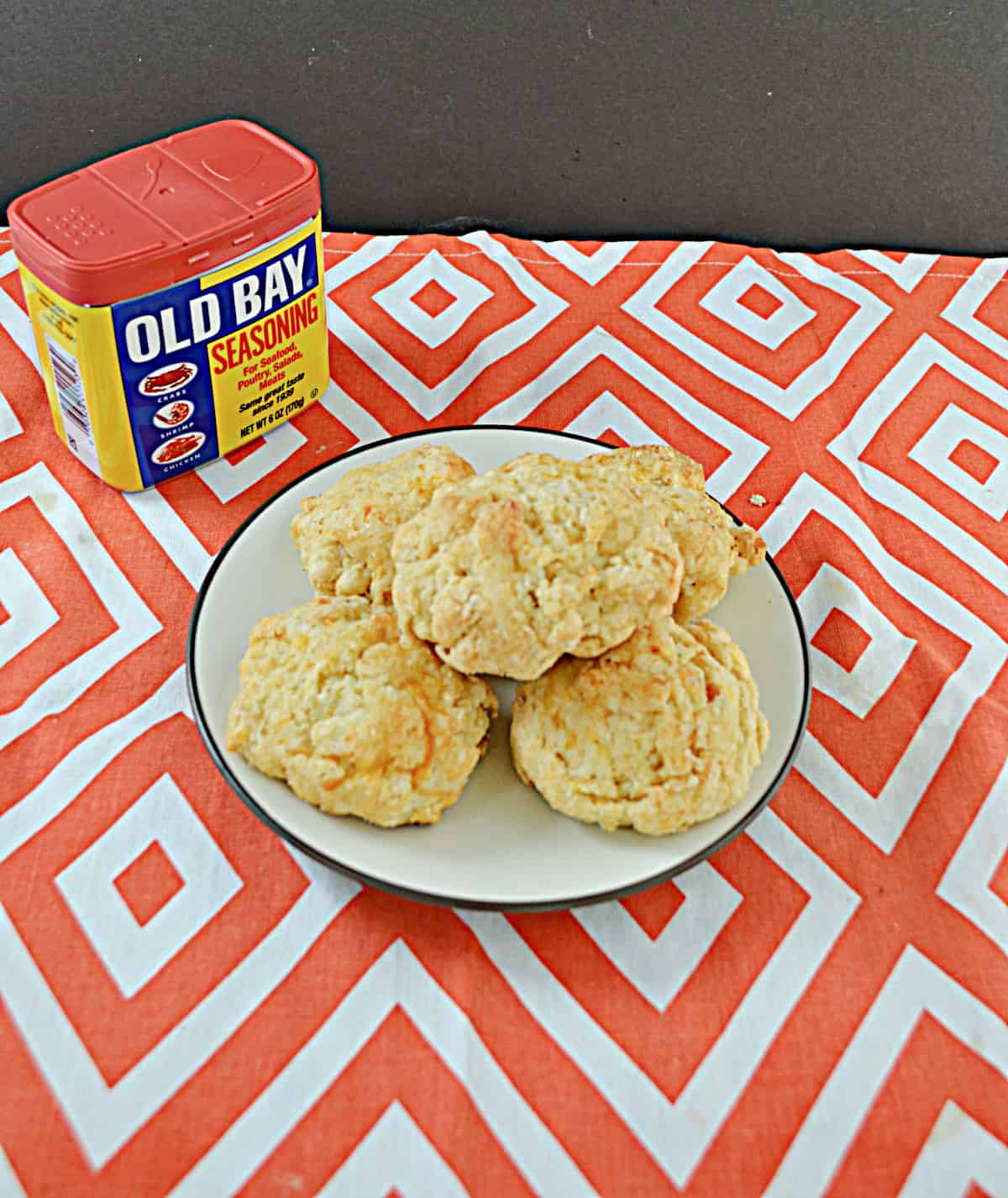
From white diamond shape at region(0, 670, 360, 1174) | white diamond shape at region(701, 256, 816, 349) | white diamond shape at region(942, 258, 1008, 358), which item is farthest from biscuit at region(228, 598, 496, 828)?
white diamond shape at region(942, 258, 1008, 358)

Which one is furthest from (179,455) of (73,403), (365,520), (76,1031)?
(76,1031)

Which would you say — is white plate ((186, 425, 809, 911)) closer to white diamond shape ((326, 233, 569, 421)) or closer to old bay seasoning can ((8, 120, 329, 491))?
old bay seasoning can ((8, 120, 329, 491))

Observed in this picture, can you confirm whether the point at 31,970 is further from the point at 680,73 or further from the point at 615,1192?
the point at 680,73

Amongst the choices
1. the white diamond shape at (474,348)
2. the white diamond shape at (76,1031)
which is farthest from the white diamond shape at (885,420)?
the white diamond shape at (76,1031)

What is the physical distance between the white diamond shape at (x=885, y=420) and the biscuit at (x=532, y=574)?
1.79 ft

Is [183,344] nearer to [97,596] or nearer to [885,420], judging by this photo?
[97,596]

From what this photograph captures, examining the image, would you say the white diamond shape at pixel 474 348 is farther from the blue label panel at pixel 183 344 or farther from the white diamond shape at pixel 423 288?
the blue label panel at pixel 183 344

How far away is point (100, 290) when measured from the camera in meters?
1.05

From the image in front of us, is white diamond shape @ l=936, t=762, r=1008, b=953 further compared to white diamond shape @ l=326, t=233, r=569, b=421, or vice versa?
white diamond shape @ l=326, t=233, r=569, b=421

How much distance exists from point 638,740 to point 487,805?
0.13 meters

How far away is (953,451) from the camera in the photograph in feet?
4.50

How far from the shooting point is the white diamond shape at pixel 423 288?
1.47 meters

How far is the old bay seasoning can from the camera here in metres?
1.07

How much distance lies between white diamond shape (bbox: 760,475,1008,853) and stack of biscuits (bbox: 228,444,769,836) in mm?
161
